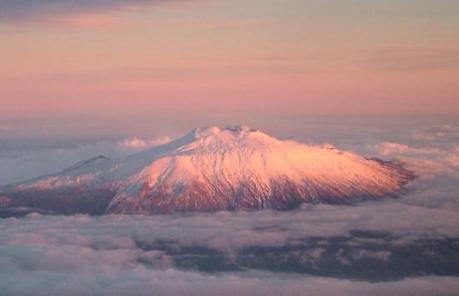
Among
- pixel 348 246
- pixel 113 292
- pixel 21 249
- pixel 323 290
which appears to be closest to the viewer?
pixel 113 292

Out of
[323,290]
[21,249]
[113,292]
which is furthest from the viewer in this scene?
[21,249]

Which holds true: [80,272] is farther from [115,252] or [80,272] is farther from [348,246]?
Result: [348,246]

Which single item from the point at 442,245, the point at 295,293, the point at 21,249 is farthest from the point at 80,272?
the point at 442,245

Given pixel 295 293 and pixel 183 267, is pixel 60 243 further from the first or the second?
pixel 295 293

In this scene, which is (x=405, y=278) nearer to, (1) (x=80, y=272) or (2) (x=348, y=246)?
(2) (x=348, y=246)

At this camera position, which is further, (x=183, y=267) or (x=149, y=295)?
(x=183, y=267)

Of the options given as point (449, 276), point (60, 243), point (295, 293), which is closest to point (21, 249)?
point (60, 243)

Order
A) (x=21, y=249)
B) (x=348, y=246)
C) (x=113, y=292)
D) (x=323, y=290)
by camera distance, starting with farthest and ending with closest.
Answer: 1. (x=348, y=246)
2. (x=21, y=249)
3. (x=323, y=290)
4. (x=113, y=292)

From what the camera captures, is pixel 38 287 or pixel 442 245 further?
pixel 442 245

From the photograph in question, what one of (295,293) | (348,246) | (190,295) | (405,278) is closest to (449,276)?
(405,278)
